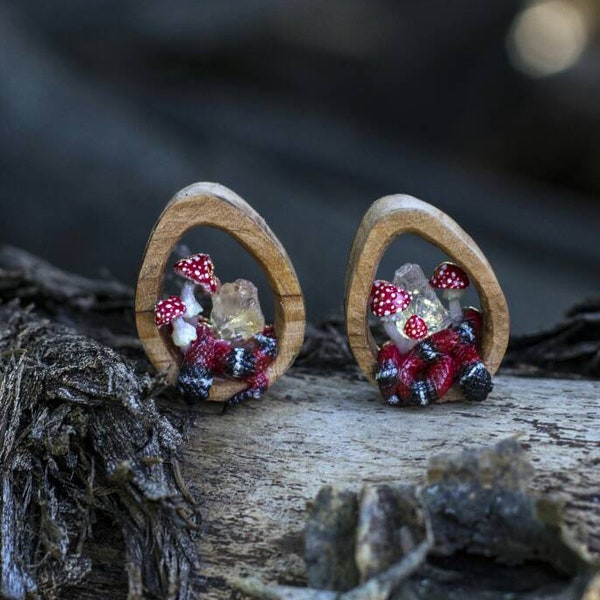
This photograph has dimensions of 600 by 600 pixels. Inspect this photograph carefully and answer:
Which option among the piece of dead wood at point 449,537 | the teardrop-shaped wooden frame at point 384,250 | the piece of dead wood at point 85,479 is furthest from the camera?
the teardrop-shaped wooden frame at point 384,250

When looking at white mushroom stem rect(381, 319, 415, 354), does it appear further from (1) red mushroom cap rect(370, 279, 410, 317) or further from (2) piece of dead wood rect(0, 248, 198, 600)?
→ (2) piece of dead wood rect(0, 248, 198, 600)

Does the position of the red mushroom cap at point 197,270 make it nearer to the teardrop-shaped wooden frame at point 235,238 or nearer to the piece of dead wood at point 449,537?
the teardrop-shaped wooden frame at point 235,238

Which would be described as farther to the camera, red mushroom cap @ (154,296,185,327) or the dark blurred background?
the dark blurred background

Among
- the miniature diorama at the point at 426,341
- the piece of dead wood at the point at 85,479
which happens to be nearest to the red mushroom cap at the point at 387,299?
the miniature diorama at the point at 426,341

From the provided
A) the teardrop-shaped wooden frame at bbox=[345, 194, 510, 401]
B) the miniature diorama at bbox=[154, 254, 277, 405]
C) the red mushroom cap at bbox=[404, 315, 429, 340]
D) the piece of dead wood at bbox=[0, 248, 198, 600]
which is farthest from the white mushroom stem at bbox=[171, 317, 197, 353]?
the red mushroom cap at bbox=[404, 315, 429, 340]

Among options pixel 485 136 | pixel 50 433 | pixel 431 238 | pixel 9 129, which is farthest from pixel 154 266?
pixel 485 136

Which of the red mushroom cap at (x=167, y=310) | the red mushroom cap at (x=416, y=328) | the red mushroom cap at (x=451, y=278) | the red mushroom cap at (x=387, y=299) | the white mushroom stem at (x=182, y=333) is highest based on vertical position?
the red mushroom cap at (x=451, y=278)

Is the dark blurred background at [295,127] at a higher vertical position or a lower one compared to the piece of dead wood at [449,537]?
higher

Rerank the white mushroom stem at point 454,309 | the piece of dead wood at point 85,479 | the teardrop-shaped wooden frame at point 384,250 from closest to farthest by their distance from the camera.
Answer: the piece of dead wood at point 85,479 < the teardrop-shaped wooden frame at point 384,250 < the white mushroom stem at point 454,309
